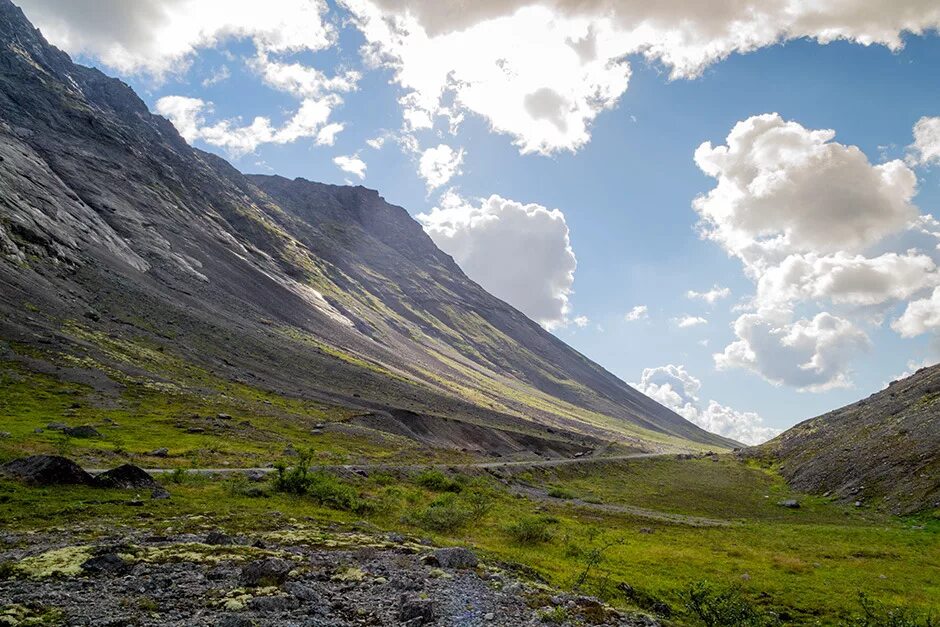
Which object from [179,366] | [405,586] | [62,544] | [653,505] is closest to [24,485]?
[62,544]

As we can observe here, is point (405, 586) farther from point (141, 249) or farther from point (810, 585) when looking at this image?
point (141, 249)

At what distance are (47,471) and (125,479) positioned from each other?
371cm

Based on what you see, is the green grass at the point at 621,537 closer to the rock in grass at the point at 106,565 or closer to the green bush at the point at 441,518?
the green bush at the point at 441,518

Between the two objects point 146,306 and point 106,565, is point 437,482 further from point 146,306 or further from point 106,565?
point 146,306

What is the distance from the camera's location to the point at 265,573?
1617cm

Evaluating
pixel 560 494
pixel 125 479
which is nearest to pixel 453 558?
pixel 125 479

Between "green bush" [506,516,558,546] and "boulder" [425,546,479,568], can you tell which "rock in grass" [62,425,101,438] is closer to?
"green bush" [506,516,558,546]

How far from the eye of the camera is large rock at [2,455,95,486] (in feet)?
85.1

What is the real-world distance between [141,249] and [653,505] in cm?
16139

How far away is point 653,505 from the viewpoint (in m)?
62.0

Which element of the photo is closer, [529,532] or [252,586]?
[252,586]

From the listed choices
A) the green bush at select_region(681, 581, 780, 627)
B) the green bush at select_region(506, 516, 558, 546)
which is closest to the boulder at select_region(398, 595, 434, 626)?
the green bush at select_region(681, 581, 780, 627)

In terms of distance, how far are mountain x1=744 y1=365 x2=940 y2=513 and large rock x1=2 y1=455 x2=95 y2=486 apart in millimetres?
67036

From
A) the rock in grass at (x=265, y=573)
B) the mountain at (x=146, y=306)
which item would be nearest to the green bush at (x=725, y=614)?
the rock in grass at (x=265, y=573)
